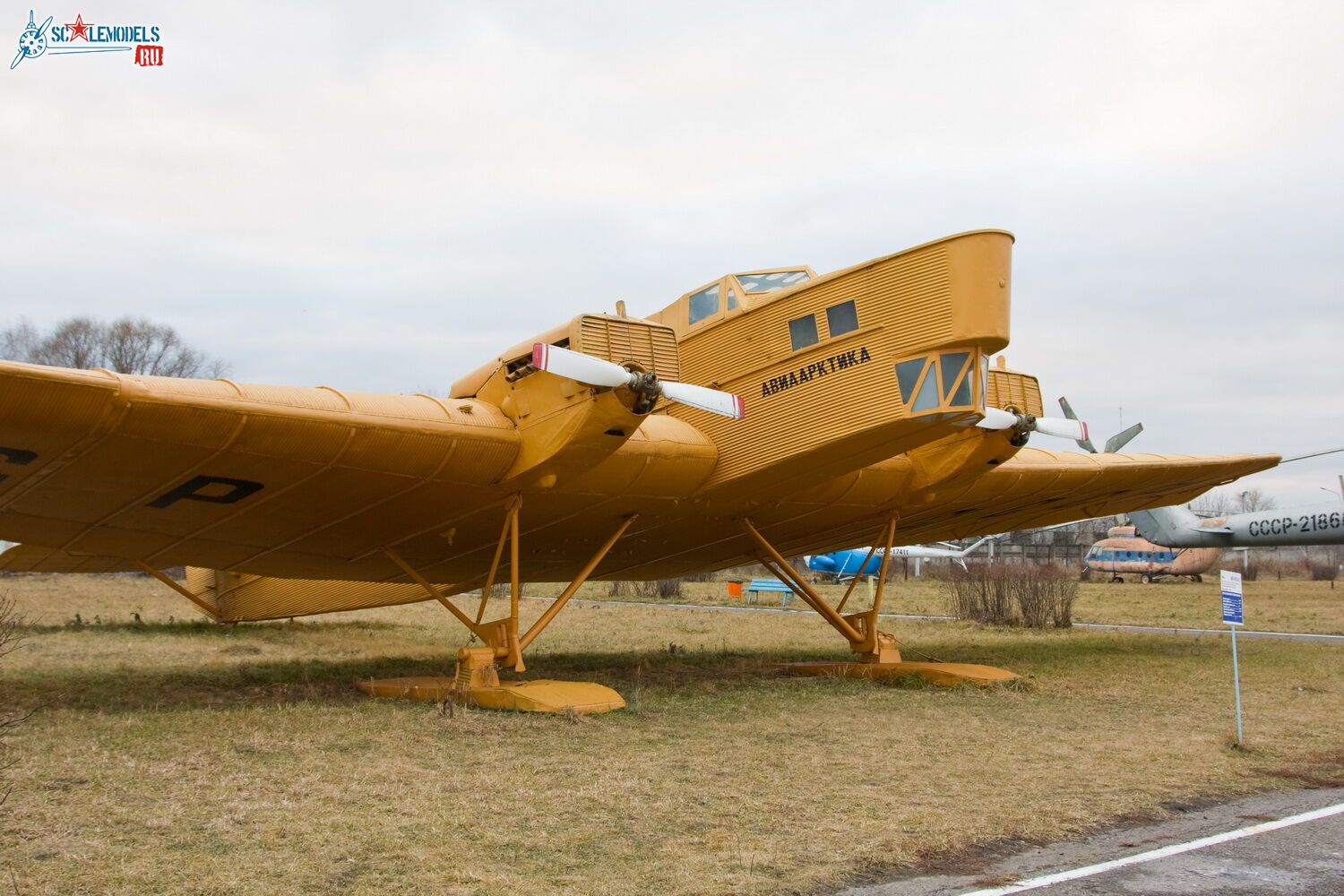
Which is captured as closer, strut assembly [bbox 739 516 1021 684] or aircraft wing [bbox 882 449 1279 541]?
strut assembly [bbox 739 516 1021 684]

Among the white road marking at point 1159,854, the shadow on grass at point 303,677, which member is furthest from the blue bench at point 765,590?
the white road marking at point 1159,854

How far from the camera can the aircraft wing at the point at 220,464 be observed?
31.6ft

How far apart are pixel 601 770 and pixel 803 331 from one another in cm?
647

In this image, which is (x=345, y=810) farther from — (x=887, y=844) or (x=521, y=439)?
(x=521, y=439)

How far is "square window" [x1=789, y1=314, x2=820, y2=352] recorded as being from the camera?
13.1 metres

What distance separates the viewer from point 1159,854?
6.47 metres

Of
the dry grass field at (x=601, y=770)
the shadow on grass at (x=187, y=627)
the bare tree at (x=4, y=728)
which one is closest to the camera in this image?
the dry grass field at (x=601, y=770)

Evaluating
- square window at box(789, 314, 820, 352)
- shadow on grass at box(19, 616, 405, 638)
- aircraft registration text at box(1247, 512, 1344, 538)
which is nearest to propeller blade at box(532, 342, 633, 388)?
square window at box(789, 314, 820, 352)

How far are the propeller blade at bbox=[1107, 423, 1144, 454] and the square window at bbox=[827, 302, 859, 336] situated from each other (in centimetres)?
871

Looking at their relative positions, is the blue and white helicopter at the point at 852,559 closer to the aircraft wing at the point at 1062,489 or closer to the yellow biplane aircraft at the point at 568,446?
the aircraft wing at the point at 1062,489

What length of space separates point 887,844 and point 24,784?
615 cm

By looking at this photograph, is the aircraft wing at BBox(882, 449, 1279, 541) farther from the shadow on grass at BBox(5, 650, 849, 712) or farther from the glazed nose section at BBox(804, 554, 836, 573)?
A: the glazed nose section at BBox(804, 554, 836, 573)

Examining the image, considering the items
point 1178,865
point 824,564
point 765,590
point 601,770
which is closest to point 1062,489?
point 601,770

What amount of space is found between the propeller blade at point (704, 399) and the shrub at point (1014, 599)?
1962cm
